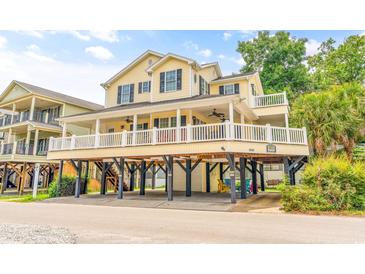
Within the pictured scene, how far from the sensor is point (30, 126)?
80.8 feet

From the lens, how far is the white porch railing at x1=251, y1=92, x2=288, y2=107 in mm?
19266

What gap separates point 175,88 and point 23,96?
16.8m

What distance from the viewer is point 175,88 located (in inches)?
782

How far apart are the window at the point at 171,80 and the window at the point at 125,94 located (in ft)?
13.0

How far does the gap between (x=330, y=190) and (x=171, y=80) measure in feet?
43.3

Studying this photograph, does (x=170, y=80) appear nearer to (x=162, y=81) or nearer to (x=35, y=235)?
(x=162, y=81)

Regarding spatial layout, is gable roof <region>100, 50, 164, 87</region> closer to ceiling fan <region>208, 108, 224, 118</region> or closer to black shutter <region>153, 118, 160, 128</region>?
black shutter <region>153, 118, 160, 128</region>

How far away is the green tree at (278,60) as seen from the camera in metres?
31.5

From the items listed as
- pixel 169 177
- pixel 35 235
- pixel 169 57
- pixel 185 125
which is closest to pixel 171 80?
pixel 169 57

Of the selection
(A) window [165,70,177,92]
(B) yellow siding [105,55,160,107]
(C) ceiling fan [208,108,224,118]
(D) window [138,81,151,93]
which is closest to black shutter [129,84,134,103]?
(B) yellow siding [105,55,160,107]

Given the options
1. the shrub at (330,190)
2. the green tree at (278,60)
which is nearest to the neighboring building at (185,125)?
the shrub at (330,190)
